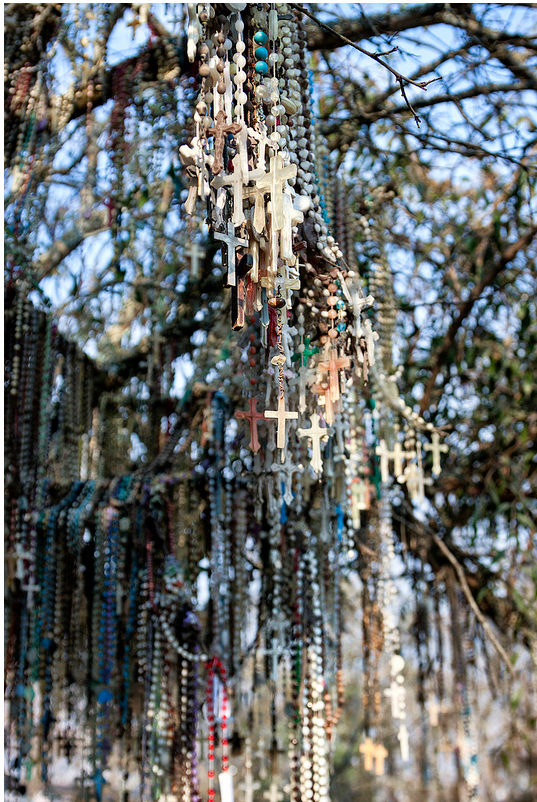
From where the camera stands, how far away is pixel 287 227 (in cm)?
153

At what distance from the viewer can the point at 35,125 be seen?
302 centimetres

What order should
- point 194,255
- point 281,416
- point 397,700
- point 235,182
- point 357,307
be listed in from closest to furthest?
1. point 235,182
2. point 281,416
3. point 357,307
4. point 397,700
5. point 194,255

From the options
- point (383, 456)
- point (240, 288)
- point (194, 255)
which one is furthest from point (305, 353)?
point (194, 255)

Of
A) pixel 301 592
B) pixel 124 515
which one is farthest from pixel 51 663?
pixel 301 592

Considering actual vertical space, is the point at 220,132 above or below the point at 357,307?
above

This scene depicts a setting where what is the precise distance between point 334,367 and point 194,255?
5.04 feet

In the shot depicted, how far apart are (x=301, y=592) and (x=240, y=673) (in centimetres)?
56

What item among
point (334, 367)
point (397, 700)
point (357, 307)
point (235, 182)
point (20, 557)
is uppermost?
point (235, 182)

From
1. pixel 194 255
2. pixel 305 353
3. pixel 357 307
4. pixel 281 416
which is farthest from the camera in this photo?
pixel 194 255

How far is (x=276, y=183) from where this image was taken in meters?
1.54

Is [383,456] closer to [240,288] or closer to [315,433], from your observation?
[315,433]

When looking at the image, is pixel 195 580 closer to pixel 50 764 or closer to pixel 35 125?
pixel 50 764

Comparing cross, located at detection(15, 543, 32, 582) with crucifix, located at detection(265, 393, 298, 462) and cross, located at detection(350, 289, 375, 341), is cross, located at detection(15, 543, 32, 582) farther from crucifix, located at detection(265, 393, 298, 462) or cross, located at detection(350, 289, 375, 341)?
cross, located at detection(350, 289, 375, 341)

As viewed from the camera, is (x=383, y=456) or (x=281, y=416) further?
(x=383, y=456)
